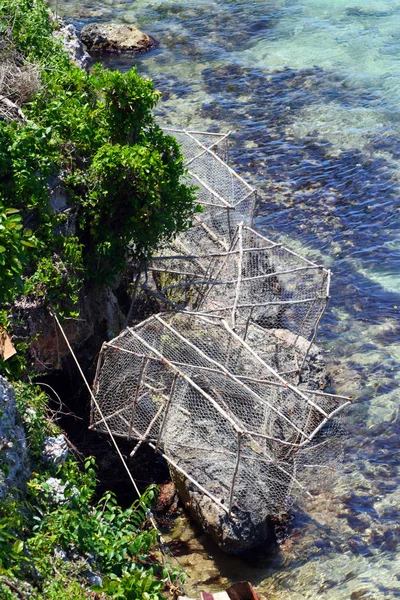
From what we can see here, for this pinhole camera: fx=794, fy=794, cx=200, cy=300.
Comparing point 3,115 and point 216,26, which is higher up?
point 3,115

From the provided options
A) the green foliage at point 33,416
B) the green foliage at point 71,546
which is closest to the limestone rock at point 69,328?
the green foliage at point 33,416

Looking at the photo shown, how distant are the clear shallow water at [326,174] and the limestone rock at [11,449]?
9.11 feet

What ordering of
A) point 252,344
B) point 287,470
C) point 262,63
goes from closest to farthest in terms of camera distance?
1. point 287,470
2. point 252,344
3. point 262,63

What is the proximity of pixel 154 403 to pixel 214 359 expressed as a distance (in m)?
0.92

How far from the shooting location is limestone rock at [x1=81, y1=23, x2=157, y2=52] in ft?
74.2

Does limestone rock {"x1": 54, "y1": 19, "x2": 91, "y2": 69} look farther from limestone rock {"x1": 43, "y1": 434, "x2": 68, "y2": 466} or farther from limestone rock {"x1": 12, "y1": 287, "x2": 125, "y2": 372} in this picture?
limestone rock {"x1": 43, "y1": 434, "x2": 68, "y2": 466}

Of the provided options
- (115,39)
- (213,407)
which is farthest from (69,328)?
(115,39)

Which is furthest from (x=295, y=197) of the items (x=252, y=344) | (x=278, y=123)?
(x=252, y=344)

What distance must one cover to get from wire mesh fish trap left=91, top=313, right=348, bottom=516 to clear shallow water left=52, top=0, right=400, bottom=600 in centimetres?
73

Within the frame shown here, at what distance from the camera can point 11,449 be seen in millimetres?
6809

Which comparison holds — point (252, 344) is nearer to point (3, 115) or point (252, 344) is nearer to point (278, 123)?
point (3, 115)

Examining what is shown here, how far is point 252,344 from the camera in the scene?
10797mm

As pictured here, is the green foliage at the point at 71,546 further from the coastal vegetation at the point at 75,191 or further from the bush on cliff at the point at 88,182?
the bush on cliff at the point at 88,182

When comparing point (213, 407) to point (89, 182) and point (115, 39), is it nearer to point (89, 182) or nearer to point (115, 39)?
point (89, 182)
